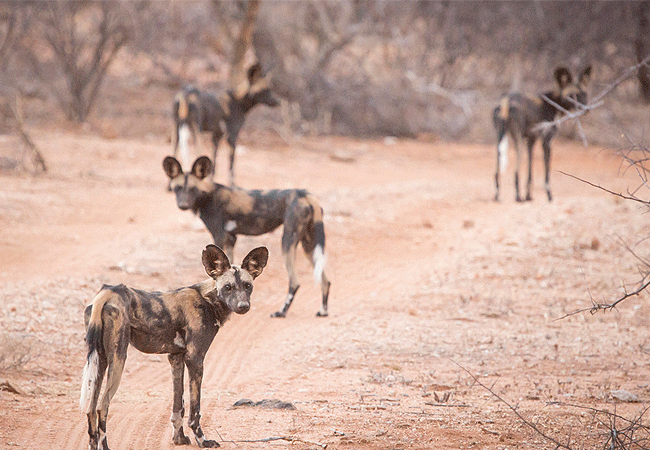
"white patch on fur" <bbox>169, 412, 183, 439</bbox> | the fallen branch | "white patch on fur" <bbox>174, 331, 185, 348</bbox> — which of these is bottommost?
the fallen branch

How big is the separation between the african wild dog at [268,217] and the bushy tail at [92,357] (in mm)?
2927

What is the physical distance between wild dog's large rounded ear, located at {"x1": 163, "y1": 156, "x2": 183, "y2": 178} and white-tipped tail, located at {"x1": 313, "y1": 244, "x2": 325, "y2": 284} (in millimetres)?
1399

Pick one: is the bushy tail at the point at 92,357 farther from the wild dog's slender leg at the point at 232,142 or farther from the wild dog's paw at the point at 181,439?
the wild dog's slender leg at the point at 232,142

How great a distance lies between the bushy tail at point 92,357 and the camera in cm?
305

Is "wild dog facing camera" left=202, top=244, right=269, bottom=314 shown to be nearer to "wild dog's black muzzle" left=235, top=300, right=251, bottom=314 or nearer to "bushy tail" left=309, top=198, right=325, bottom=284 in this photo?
"wild dog's black muzzle" left=235, top=300, right=251, bottom=314

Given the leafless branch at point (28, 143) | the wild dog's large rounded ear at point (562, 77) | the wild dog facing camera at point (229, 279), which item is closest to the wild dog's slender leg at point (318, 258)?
the wild dog facing camera at point (229, 279)

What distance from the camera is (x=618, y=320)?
6656 millimetres

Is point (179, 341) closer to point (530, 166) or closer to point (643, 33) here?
point (530, 166)

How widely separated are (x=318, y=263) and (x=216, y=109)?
5069mm

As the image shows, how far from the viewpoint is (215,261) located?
3500mm

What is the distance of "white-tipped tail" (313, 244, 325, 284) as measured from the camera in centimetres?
614

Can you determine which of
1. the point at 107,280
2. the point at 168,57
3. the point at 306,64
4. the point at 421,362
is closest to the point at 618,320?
the point at 421,362

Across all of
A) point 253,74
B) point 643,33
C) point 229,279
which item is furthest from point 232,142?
point 643,33

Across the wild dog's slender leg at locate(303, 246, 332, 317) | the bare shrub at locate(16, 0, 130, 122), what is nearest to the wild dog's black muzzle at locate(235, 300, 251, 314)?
the wild dog's slender leg at locate(303, 246, 332, 317)
